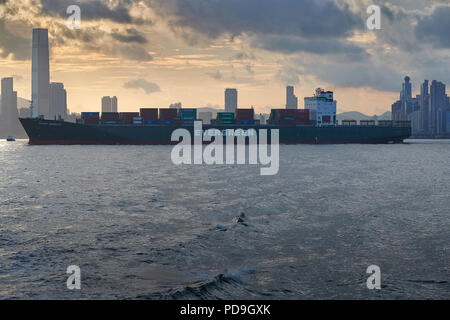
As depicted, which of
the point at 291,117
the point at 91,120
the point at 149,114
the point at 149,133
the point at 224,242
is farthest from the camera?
the point at 291,117

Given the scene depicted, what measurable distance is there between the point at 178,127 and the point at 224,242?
88.8 meters

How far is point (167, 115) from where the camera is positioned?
10381 cm

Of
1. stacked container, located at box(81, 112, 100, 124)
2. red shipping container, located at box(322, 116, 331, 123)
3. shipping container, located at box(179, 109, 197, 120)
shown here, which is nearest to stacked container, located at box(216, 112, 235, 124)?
shipping container, located at box(179, 109, 197, 120)

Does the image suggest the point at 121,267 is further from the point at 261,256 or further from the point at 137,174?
the point at 137,174

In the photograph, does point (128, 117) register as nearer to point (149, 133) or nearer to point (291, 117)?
point (149, 133)

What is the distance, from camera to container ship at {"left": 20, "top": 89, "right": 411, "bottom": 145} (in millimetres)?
96312

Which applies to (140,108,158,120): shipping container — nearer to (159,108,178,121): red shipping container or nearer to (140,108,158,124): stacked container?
(140,108,158,124): stacked container

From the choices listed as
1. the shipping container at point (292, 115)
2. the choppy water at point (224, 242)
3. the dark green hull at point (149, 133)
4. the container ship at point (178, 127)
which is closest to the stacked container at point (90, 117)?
the container ship at point (178, 127)

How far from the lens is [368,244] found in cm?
1470

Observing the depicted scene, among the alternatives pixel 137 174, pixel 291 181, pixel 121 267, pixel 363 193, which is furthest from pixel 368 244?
pixel 137 174

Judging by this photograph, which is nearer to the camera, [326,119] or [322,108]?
[326,119]

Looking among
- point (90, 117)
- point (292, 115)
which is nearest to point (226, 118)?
point (292, 115)
